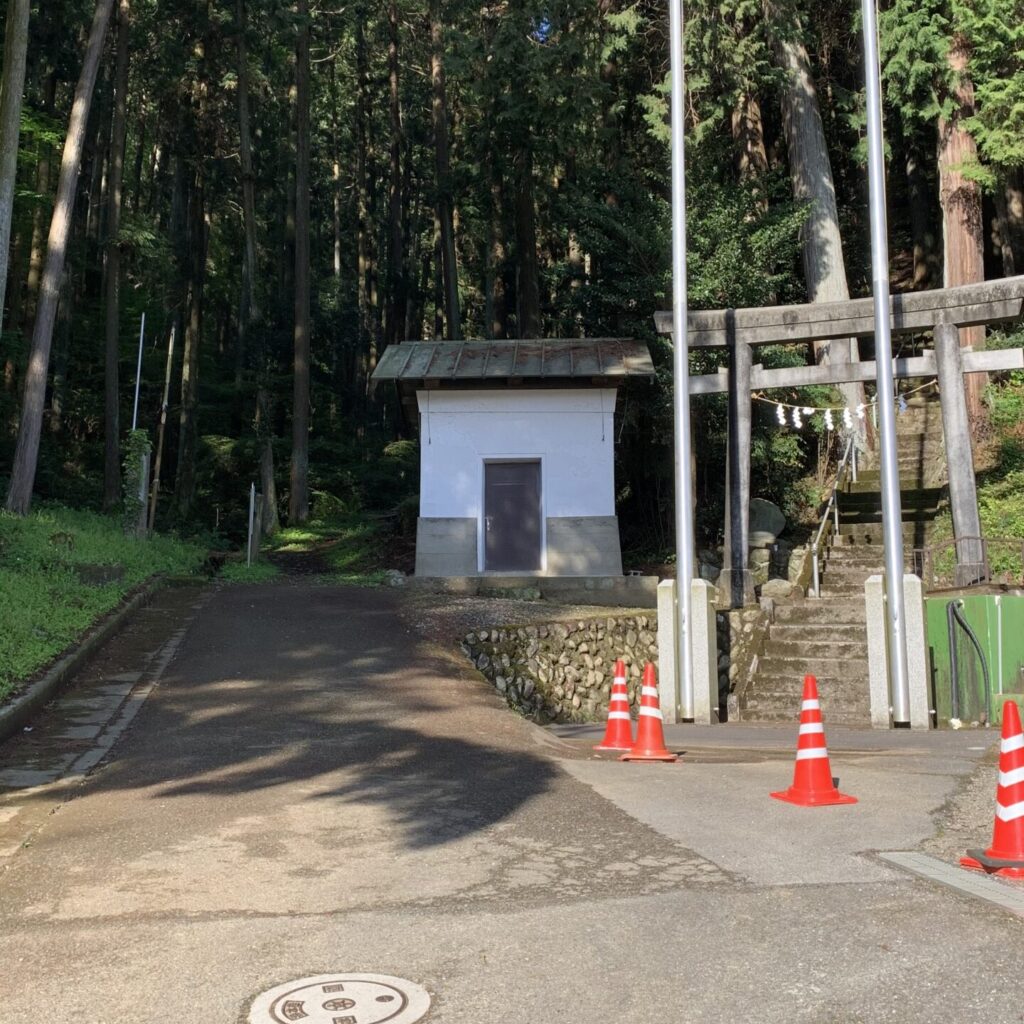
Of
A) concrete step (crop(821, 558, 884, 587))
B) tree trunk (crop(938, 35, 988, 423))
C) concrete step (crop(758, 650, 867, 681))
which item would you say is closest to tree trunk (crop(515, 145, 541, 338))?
tree trunk (crop(938, 35, 988, 423))

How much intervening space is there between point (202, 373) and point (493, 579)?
1066 inches

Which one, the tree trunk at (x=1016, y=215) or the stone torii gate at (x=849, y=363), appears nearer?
the stone torii gate at (x=849, y=363)

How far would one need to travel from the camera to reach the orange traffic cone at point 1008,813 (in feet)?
17.2

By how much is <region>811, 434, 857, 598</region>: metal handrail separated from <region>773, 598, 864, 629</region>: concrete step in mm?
1092

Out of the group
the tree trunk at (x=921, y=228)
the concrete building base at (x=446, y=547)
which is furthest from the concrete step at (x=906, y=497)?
the tree trunk at (x=921, y=228)

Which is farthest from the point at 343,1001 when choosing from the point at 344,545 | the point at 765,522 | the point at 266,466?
the point at 266,466

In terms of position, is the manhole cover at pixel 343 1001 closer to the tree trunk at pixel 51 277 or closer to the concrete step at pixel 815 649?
the concrete step at pixel 815 649

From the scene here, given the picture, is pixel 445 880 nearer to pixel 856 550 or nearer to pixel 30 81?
pixel 856 550

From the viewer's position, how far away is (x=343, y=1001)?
371cm

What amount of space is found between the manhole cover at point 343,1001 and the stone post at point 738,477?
11.8m

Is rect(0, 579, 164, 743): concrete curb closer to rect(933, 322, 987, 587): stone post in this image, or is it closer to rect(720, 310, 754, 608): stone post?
rect(720, 310, 754, 608): stone post

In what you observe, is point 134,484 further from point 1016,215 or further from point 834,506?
point 1016,215

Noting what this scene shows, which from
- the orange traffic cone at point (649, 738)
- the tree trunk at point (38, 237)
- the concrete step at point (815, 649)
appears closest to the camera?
the orange traffic cone at point (649, 738)

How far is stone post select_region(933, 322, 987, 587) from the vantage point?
14078mm
